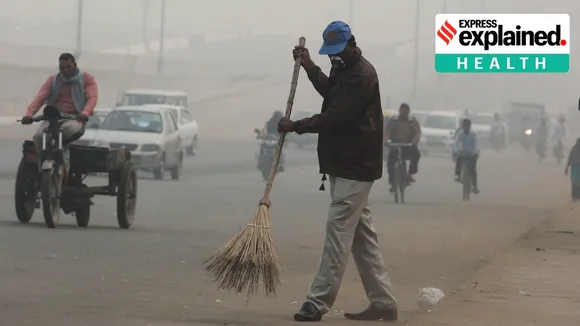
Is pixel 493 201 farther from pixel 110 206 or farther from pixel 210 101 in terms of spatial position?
pixel 210 101

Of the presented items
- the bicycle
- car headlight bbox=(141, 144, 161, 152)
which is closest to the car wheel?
car headlight bbox=(141, 144, 161, 152)

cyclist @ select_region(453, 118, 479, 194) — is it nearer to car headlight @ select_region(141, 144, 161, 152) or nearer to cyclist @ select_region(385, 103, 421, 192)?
cyclist @ select_region(385, 103, 421, 192)

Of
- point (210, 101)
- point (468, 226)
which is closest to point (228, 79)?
point (210, 101)

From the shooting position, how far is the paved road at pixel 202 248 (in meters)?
9.53

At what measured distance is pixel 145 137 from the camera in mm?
29984

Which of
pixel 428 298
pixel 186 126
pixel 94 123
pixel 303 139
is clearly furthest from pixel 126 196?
pixel 303 139

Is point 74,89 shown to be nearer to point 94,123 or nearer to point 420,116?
point 94,123

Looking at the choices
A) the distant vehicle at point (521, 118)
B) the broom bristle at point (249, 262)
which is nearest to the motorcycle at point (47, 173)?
the broom bristle at point (249, 262)

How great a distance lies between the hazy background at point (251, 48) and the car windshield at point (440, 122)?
28.3m

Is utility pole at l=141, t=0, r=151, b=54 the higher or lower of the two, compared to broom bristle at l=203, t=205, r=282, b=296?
higher

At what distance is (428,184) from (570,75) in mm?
97299

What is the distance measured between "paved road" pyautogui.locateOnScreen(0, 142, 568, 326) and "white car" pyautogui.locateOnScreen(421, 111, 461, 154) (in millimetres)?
21669

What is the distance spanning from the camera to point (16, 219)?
56.4ft

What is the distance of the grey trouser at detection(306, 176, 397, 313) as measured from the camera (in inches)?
347
